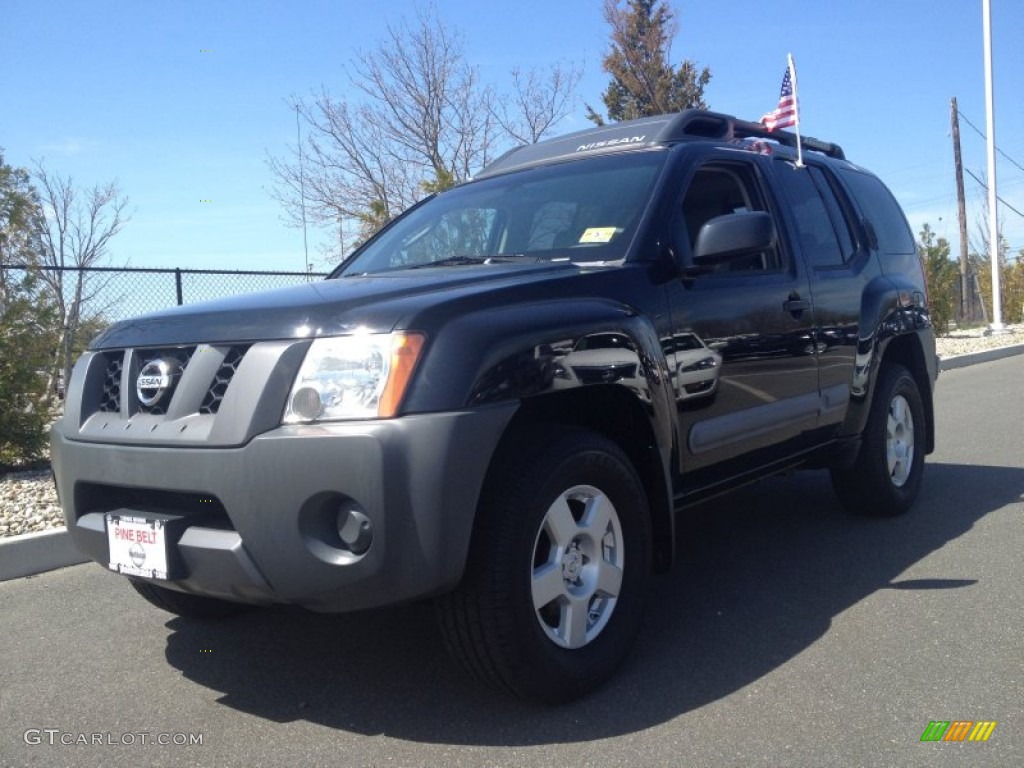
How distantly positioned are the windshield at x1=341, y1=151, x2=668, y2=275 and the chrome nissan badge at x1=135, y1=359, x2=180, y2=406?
129 centimetres

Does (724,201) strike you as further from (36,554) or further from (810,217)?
(36,554)

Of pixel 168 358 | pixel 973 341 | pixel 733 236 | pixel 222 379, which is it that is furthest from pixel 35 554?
pixel 973 341

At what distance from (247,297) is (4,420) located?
176 inches

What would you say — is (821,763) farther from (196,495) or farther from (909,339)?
(909,339)

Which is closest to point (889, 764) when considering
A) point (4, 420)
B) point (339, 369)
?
point (339, 369)

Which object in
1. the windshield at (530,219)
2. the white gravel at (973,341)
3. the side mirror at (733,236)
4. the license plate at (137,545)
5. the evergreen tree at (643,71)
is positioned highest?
the evergreen tree at (643,71)

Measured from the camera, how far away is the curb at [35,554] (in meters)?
4.78

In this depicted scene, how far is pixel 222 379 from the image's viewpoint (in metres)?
2.77

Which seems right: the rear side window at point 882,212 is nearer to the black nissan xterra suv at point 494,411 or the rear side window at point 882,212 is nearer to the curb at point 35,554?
the black nissan xterra suv at point 494,411

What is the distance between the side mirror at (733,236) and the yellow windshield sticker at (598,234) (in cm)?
33

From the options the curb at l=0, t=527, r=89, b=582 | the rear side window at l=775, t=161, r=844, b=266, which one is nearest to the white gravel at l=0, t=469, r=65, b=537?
the curb at l=0, t=527, r=89, b=582

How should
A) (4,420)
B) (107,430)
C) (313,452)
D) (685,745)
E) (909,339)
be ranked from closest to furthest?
(313,452) → (685,745) → (107,430) → (909,339) → (4,420)

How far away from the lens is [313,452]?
2.51 meters

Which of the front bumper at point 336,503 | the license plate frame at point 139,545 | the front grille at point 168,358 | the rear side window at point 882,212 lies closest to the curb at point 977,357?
the rear side window at point 882,212
